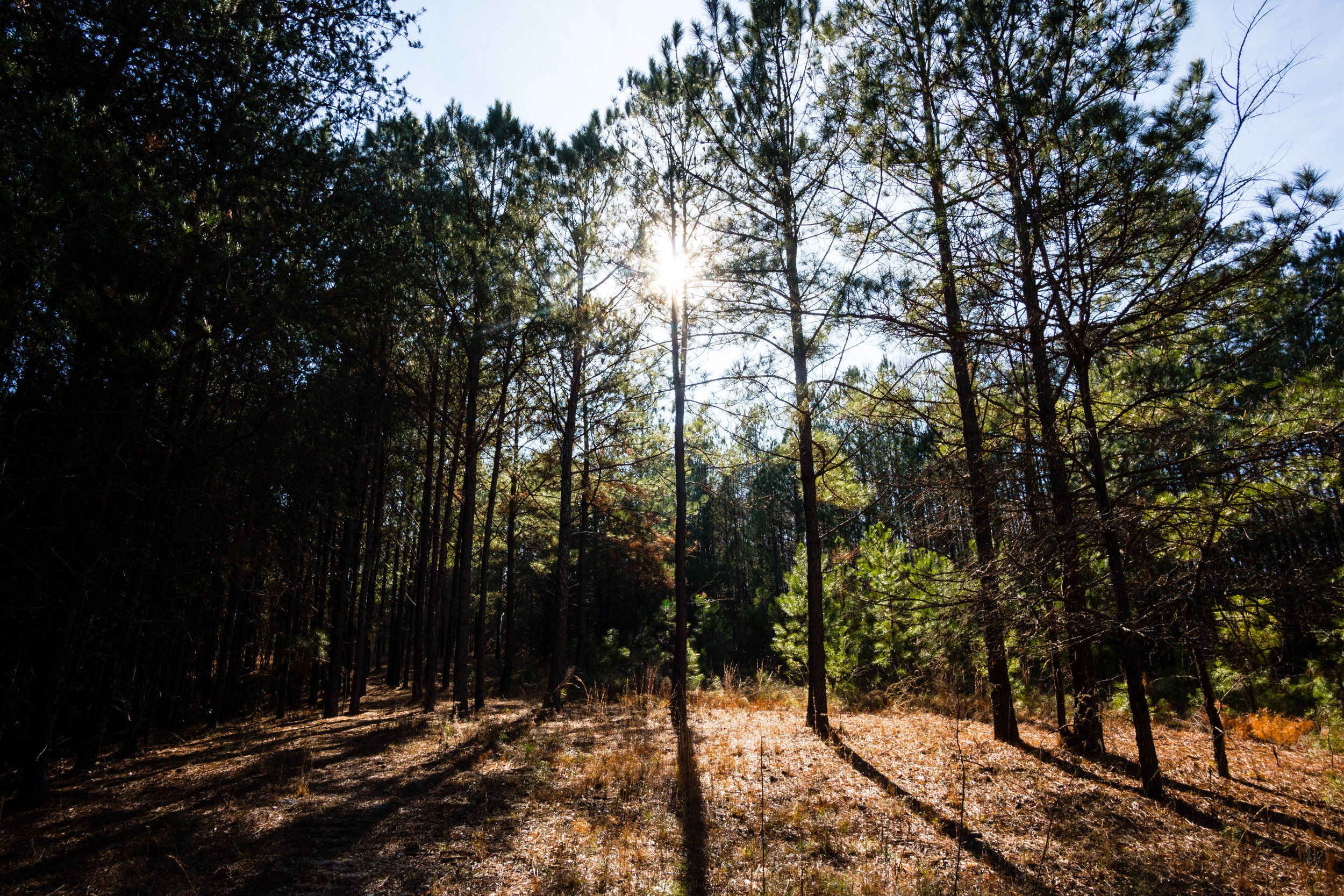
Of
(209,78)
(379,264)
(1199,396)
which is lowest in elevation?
(1199,396)

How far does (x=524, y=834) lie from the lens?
16.8ft

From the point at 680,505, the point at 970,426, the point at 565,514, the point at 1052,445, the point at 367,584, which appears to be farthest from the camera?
the point at 367,584

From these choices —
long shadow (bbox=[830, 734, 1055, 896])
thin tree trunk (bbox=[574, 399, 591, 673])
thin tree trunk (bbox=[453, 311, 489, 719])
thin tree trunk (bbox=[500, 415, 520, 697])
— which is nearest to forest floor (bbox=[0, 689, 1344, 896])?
long shadow (bbox=[830, 734, 1055, 896])

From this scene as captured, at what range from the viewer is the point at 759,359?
10031 mm

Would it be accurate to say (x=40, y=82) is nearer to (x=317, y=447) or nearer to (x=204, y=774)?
(x=317, y=447)

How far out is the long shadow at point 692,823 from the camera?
14.0 feet

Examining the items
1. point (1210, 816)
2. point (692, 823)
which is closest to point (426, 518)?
point (692, 823)

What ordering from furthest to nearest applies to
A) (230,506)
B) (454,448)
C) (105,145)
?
(454,448) < (230,506) < (105,145)

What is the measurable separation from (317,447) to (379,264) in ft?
13.6

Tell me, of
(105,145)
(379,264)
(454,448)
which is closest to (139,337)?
(105,145)

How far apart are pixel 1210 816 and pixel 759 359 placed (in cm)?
764

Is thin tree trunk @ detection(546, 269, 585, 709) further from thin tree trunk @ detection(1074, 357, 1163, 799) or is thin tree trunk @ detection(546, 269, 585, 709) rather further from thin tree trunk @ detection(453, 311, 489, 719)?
thin tree trunk @ detection(1074, 357, 1163, 799)

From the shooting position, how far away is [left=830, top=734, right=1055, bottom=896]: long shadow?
4.36 m

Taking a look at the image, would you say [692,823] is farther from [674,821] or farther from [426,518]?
[426,518]
